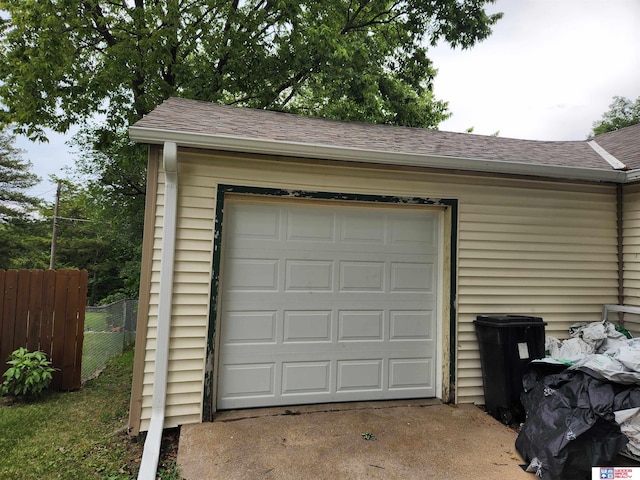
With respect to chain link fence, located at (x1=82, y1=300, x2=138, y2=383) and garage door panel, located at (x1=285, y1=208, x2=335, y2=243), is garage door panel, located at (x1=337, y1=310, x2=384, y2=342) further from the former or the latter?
chain link fence, located at (x1=82, y1=300, x2=138, y2=383)

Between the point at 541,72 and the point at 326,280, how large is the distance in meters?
13.7

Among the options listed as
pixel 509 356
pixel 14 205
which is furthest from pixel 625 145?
pixel 14 205

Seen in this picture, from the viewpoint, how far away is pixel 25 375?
413cm

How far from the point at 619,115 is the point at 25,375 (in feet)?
93.3

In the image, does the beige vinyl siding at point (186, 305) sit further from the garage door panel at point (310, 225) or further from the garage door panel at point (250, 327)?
the garage door panel at point (310, 225)

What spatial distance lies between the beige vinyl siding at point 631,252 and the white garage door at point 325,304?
2275mm

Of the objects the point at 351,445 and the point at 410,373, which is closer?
the point at 351,445

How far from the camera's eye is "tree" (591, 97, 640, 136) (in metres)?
21.2

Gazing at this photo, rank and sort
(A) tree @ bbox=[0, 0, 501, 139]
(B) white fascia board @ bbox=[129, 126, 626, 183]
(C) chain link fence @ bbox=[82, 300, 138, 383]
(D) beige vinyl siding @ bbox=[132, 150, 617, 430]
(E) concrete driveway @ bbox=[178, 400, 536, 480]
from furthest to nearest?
(A) tree @ bbox=[0, 0, 501, 139]
(C) chain link fence @ bbox=[82, 300, 138, 383]
(D) beige vinyl siding @ bbox=[132, 150, 617, 430]
(B) white fascia board @ bbox=[129, 126, 626, 183]
(E) concrete driveway @ bbox=[178, 400, 536, 480]

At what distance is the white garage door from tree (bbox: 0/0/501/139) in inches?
236

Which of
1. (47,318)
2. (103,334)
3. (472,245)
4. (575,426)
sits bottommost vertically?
(103,334)

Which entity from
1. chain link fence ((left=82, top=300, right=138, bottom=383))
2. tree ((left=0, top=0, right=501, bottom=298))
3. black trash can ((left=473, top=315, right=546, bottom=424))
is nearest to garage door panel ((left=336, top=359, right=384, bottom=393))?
black trash can ((left=473, top=315, right=546, bottom=424))

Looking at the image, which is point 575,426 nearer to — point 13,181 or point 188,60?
point 188,60

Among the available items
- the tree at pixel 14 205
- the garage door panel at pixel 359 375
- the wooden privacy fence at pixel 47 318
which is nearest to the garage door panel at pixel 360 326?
the garage door panel at pixel 359 375
